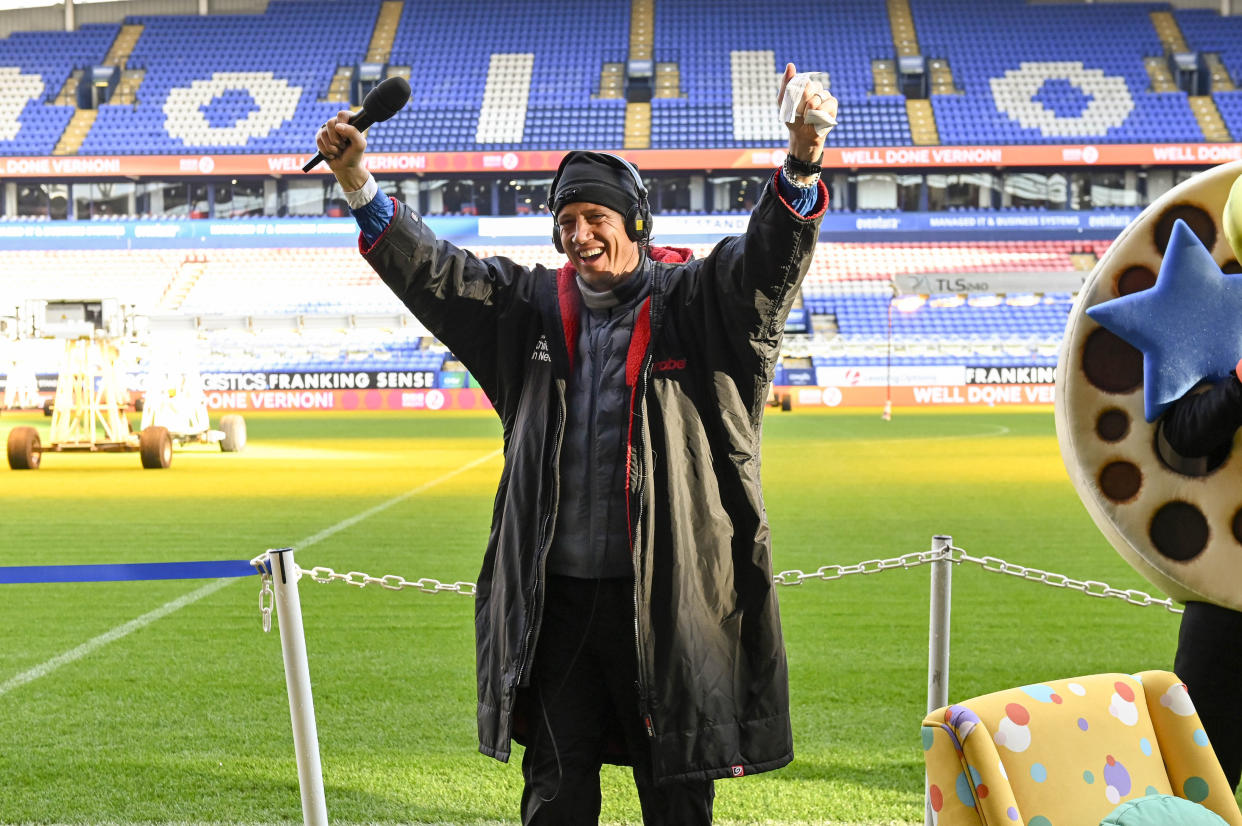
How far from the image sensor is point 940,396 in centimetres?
3412

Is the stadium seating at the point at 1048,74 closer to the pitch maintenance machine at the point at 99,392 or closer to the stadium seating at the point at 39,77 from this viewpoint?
the pitch maintenance machine at the point at 99,392

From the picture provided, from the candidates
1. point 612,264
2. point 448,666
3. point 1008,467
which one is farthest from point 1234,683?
point 1008,467

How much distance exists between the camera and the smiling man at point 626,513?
257cm

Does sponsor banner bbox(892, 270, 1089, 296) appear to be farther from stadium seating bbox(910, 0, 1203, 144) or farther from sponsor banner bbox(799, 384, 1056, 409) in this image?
stadium seating bbox(910, 0, 1203, 144)

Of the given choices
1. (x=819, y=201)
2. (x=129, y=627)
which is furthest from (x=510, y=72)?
(x=819, y=201)

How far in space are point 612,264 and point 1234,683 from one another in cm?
178

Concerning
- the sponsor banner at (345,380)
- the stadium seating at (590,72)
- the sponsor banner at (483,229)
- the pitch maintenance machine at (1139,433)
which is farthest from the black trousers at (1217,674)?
the stadium seating at (590,72)

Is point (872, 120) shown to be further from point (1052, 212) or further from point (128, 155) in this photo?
point (128, 155)

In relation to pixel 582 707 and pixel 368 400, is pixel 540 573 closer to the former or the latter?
pixel 582 707

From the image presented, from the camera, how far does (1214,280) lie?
2957 mm

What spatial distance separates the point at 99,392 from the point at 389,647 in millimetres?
12577

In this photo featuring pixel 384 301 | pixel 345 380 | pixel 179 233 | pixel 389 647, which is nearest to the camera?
pixel 389 647

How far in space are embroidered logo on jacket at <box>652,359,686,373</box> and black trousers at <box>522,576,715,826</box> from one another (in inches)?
17.7

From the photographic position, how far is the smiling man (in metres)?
2.57
